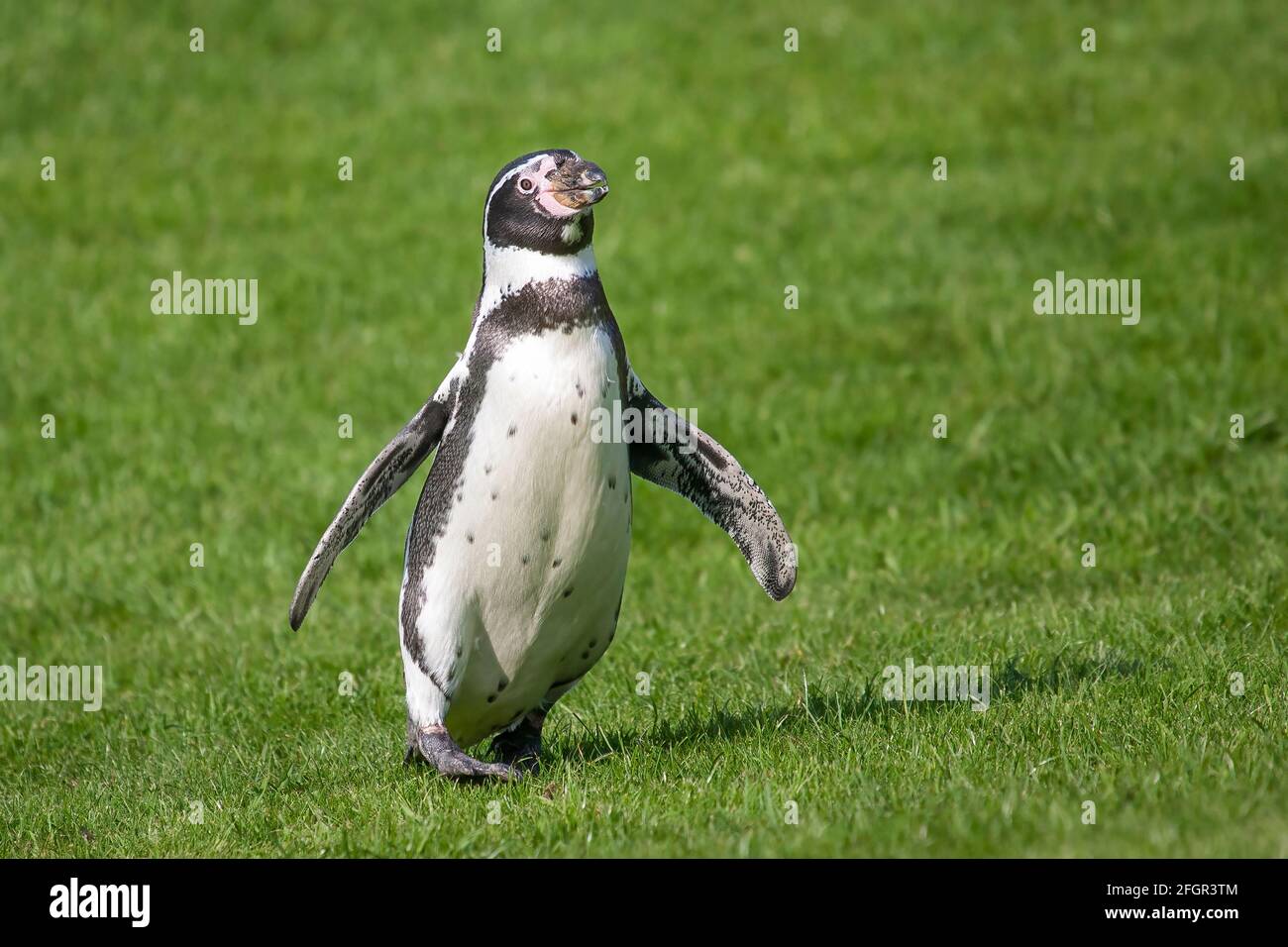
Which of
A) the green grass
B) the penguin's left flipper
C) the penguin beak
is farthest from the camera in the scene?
the penguin's left flipper

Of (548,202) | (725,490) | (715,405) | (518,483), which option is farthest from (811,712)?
(715,405)

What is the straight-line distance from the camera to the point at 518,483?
18.3 feet

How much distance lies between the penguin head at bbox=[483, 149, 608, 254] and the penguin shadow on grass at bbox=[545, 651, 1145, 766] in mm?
1973

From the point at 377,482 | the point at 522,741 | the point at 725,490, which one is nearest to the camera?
the point at 377,482

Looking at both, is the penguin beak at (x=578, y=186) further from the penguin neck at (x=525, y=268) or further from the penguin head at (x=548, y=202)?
the penguin neck at (x=525, y=268)

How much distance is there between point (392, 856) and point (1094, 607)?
14.3 ft

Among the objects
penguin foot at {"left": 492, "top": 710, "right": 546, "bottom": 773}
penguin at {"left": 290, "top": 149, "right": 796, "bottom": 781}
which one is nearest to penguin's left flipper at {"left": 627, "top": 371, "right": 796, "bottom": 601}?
penguin at {"left": 290, "top": 149, "right": 796, "bottom": 781}

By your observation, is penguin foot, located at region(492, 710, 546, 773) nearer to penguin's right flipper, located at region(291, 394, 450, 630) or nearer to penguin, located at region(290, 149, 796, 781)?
penguin, located at region(290, 149, 796, 781)

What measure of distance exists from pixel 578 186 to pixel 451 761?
212cm

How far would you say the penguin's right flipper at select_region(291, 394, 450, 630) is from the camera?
5828 millimetres

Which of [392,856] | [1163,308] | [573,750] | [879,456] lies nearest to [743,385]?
[879,456]

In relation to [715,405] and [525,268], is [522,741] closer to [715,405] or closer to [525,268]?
[525,268]

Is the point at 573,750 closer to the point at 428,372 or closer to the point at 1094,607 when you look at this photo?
the point at 1094,607

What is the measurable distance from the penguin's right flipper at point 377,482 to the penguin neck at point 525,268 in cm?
47
